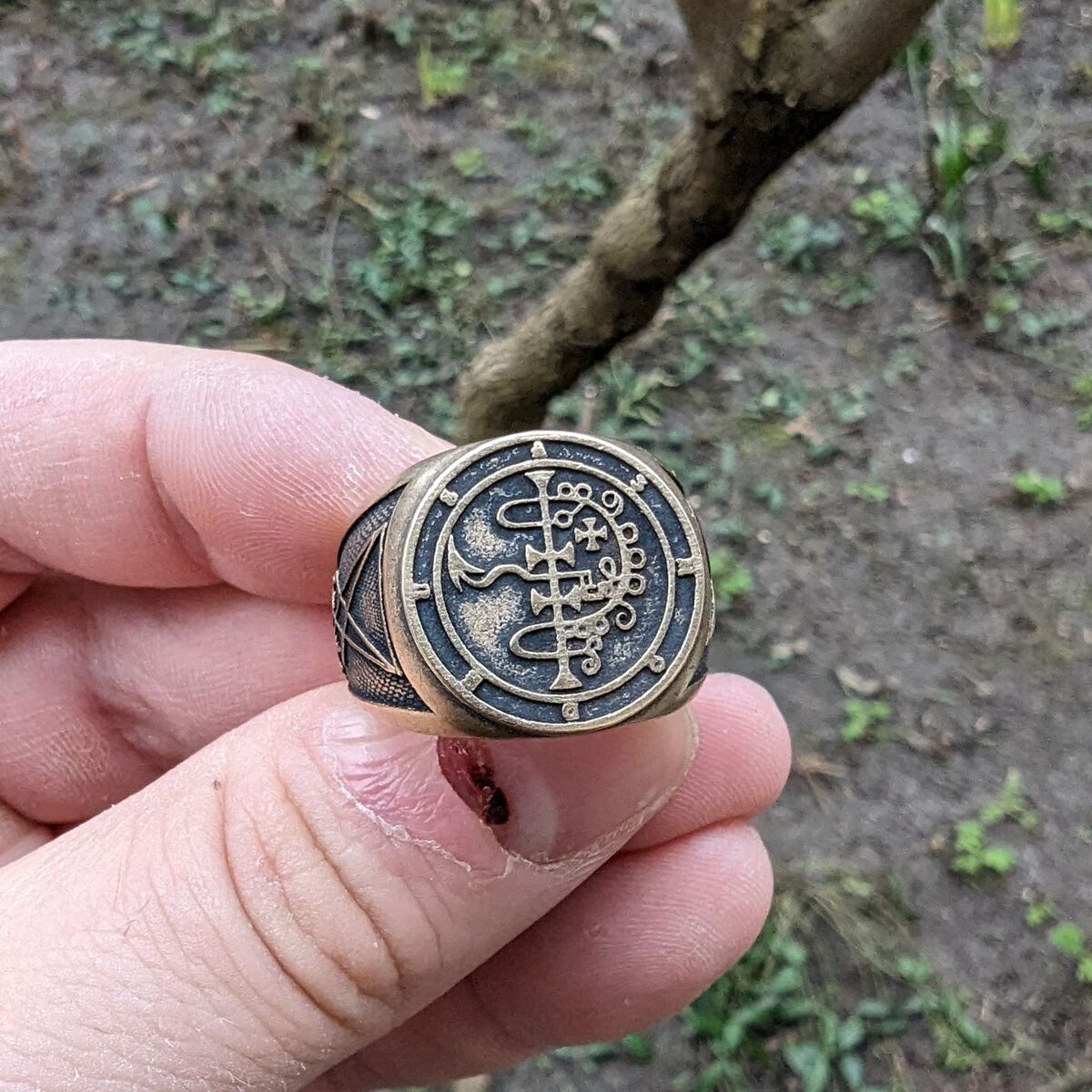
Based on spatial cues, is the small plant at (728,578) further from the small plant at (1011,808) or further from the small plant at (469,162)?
the small plant at (469,162)

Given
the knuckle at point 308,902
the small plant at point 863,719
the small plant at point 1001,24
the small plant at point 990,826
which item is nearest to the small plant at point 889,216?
the small plant at point 1001,24

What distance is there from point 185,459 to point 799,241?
3.09 m

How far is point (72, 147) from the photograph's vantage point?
477cm

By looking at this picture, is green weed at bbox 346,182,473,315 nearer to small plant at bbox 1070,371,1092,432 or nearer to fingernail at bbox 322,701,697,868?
small plant at bbox 1070,371,1092,432

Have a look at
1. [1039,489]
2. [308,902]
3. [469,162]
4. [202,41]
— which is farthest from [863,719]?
[202,41]

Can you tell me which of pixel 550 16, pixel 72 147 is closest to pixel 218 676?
pixel 72 147

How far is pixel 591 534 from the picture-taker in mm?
1719

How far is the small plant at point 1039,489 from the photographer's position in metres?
4.09

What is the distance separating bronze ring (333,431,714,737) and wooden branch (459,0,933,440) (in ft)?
2.77

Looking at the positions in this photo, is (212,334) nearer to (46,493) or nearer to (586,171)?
(586,171)

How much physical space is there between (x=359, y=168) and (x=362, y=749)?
3.56 m

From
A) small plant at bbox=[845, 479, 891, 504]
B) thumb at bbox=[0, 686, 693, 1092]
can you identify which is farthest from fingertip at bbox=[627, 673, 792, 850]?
small plant at bbox=[845, 479, 891, 504]

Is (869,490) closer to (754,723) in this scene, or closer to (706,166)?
(754,723)

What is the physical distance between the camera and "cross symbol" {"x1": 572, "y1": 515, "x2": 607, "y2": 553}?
5.61ft
